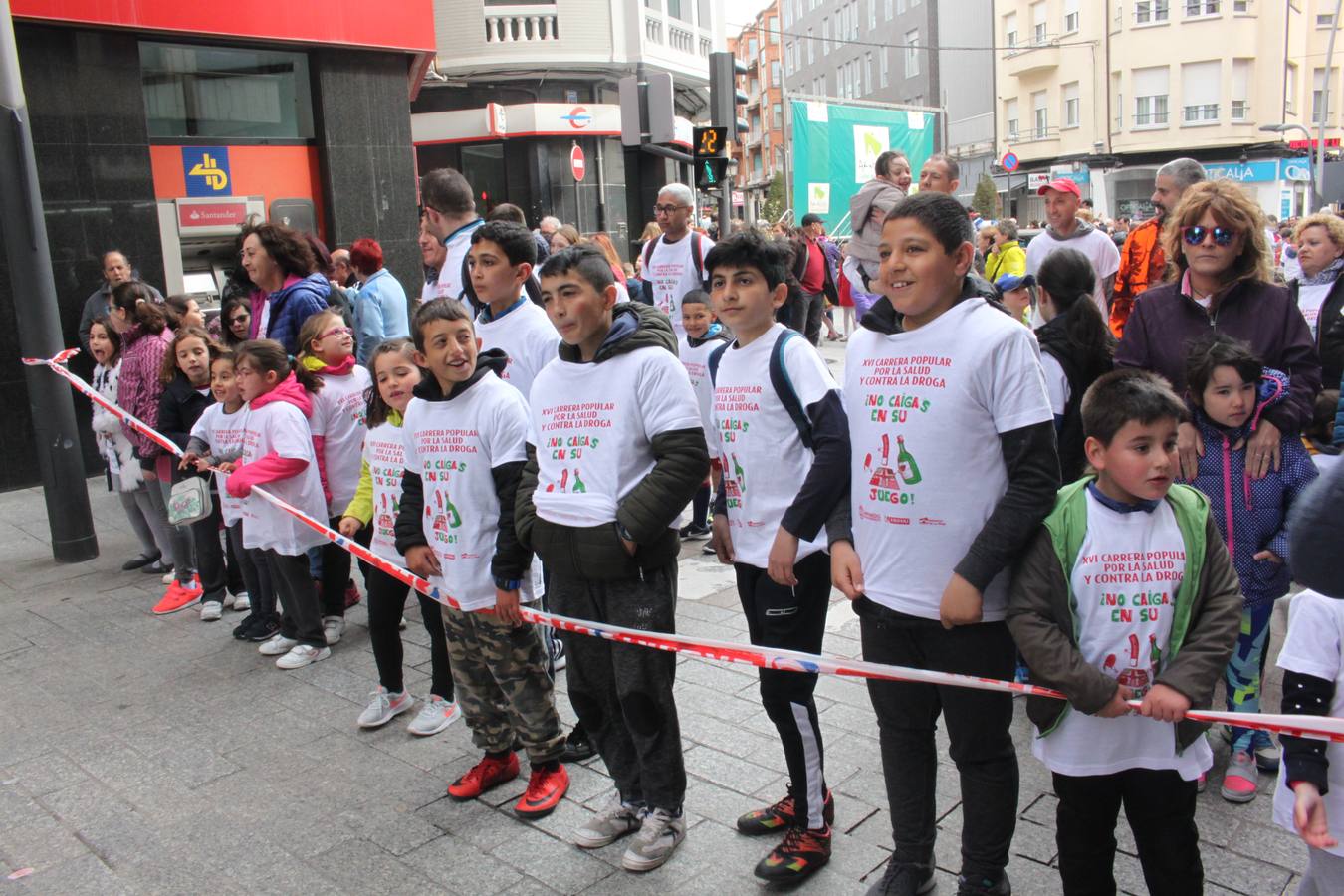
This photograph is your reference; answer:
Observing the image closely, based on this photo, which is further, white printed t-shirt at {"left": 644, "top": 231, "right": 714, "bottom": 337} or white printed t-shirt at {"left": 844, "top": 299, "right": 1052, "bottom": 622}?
white printed t-shirt at {"left": 644, "top": 231, "right": 714, "bottom": 337}

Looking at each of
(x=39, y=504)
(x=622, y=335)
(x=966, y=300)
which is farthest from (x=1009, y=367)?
(x=39, y=504)

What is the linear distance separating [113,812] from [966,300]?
352cm

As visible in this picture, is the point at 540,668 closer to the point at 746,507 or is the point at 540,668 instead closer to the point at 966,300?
the point at 746,507

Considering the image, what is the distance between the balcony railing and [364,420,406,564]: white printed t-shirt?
19.2m

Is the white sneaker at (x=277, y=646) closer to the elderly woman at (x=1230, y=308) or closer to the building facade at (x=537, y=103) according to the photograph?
the elderly woman at (x=1230, y=308)

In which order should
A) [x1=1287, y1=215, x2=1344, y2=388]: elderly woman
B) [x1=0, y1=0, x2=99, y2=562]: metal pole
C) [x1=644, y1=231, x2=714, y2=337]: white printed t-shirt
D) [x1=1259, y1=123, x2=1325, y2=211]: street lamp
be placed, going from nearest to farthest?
[x1=1287, y1=215, x2=1344, y2=388]: elderly woman, [x1=0, y1=0, x2=99, y2=562]: metal pole, [x1=644, y1=231, x2=714, y2=337]: white printed t-shirt, [x1=1259, y1=123, x2=1325, y2=211]: street lamp

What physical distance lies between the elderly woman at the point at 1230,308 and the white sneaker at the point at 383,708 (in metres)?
3.27

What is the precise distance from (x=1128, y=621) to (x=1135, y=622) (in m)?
0.02

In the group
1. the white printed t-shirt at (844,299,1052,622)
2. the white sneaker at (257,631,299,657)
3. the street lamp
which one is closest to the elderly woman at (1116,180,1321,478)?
the white printed t-shirt at (844,299,1052,622)

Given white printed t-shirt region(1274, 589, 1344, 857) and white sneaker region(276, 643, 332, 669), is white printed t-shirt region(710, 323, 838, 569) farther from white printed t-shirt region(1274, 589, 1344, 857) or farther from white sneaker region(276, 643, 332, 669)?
white sneaker region(276, 643, 332, 669)

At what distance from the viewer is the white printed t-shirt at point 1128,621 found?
2.60 m

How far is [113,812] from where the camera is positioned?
13.1 feet

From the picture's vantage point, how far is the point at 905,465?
2.80 metres

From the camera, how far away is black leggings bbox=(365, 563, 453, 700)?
4477mm
